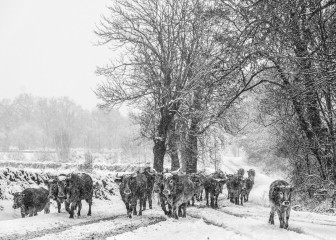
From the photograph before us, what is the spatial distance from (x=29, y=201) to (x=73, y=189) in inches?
81.0

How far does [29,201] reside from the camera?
1505 centimetres

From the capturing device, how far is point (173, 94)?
69.3 feet

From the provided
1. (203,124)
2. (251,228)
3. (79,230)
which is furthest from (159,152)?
(251,228)

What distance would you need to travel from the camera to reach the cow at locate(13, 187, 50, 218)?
14.9 m

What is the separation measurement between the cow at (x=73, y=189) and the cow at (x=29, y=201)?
165 cm

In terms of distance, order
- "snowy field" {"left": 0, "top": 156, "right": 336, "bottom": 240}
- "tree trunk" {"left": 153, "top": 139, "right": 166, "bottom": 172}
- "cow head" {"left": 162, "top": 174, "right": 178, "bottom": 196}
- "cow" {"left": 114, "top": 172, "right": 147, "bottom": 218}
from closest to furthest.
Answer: "snowy field" {"left": 0, "top": 156, "right": 336, "bottom": 240} < "cow head" {"left": 162, "top": 174, "right": 178, "bottom": 196} < "cow" {"left": 114, "top": 172, "right": 147, "bottom": 218} < "tree trunk" {"left": 153, "top": 139, "right": 166, "bottom": 172}

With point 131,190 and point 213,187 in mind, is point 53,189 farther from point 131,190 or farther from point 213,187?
point 213,187

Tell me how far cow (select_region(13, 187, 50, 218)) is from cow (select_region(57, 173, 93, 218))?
1646mm

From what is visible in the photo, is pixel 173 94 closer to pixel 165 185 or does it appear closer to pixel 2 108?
pixel 165 185

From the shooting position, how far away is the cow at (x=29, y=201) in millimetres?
14867

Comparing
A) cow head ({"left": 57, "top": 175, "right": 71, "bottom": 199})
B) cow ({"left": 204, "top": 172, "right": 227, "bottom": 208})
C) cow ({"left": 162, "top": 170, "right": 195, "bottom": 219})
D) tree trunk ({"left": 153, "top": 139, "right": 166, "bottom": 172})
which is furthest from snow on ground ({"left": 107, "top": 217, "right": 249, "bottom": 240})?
tree trunk ({"left": 153, "top": 139, "right": 166, "bottom": 172})

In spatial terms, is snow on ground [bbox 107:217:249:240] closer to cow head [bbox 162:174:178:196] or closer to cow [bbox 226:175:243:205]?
cow head [bbox 162:174:178:196]

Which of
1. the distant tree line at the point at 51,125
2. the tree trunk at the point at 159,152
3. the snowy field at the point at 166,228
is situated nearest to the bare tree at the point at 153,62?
the tree trunk at the point at 159,152

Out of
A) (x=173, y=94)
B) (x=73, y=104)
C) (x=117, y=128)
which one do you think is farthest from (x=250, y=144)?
(x=73, y=104)
